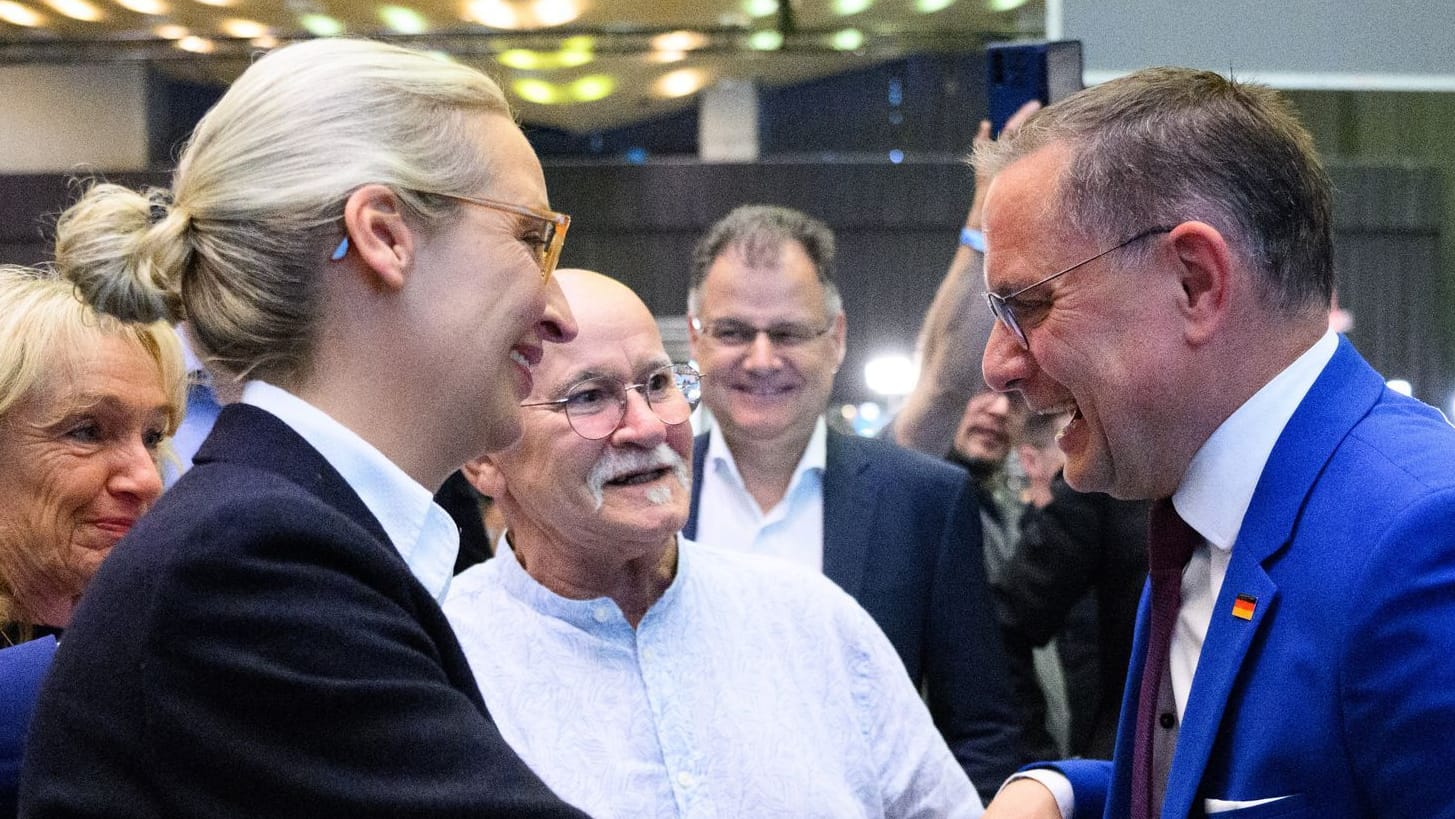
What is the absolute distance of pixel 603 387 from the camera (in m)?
1.95

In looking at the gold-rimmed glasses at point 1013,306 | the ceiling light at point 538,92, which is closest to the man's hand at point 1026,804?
the gold-rimmed glasses at point 1013,306

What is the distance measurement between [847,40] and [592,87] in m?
1.39

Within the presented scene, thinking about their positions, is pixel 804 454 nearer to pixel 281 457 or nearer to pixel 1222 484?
pixel 1222 484

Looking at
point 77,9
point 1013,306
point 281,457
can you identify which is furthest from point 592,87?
point 281,457

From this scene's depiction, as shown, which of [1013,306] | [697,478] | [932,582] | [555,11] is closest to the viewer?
[1013,306]

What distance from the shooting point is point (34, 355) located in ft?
6.11

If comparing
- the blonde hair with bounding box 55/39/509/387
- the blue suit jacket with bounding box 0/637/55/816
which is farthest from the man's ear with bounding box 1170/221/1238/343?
the blue suit jacket with bounding box 0/637/55/816

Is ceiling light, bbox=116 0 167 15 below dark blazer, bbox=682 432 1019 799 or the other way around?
the other way around

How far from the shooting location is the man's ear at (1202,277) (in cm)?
142

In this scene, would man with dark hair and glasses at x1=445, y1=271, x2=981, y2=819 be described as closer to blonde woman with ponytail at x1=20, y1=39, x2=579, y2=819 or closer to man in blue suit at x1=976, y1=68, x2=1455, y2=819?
man in blue suit at x1=976, y1=68, x2=1455, y2=819

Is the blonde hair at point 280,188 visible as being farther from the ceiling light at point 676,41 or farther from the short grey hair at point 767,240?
the ceiling light at point 676,41

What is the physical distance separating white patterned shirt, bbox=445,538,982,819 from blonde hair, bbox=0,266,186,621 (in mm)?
540

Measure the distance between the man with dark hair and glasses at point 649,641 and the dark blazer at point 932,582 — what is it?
2.59 feet

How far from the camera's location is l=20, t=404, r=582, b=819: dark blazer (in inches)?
38.5
